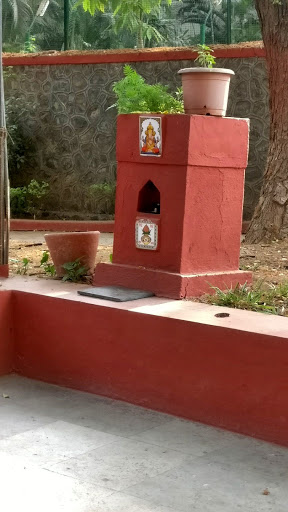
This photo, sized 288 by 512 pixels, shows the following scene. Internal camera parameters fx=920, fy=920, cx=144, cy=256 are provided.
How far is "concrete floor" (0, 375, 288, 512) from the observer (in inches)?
155

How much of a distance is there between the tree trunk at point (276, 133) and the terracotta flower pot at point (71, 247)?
2445mm

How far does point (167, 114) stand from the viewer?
18.8 ft

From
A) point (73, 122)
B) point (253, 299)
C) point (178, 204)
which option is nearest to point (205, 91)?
point (178, 204)

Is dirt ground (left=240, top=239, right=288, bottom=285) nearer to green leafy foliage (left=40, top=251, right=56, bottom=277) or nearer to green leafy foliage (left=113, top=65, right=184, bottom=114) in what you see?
green leafy foliage (left=113, top=65, right=184, bottom=114)

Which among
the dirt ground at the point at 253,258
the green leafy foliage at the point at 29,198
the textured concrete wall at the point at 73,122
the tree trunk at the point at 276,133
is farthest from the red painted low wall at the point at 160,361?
the green leafy foliage at the point at 29,198

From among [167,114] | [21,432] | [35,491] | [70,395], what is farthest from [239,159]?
[35,491]

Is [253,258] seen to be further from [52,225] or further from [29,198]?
[29,198]

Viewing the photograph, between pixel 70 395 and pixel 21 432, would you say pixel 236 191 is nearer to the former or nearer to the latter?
pixel 70 395

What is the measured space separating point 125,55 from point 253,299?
7820 millimetres

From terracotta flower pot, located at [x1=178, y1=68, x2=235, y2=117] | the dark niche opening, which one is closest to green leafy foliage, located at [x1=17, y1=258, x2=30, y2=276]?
the dark niche opening

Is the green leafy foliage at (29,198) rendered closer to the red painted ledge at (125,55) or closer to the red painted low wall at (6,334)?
the red painted ledge at (125,55)

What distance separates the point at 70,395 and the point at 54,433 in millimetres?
763

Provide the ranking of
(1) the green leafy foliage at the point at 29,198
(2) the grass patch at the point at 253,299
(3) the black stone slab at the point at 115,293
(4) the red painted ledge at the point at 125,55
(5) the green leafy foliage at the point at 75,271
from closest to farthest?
(2) the grass patch at the point at 253,299, (3) the black stone slab at the point at 115,293, (5) the green leafy foliage at the point at 75,271, (4) the red painted ledge at the point at 125,55, (1) the green leafy foliage at the point at 29,198

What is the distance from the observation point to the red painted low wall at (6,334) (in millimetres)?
6039
